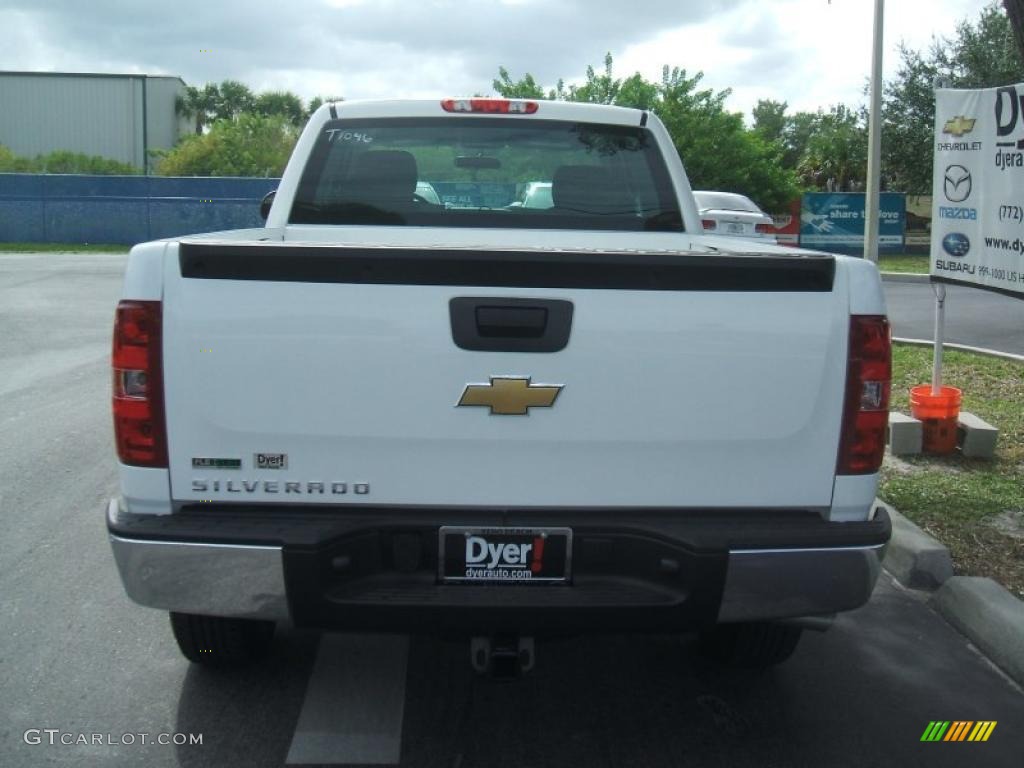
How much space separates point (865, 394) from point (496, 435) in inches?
41.4

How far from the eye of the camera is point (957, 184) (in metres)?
7.25

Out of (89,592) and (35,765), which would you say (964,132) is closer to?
(89,592)

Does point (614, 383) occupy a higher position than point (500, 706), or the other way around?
point (614, 383)

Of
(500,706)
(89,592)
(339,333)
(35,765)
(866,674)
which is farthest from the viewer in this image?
(89,592)

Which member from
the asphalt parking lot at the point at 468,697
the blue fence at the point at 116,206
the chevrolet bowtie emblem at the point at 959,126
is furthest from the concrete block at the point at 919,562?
the blue fence at the point at 116,206

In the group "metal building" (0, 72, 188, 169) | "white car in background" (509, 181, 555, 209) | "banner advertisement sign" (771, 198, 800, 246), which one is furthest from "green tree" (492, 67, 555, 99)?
"metal building" (0, 72, 188, 169)

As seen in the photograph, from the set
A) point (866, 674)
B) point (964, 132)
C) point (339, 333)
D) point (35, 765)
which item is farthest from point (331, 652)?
point (964, 132)

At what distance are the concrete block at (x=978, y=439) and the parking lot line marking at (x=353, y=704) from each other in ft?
14.3

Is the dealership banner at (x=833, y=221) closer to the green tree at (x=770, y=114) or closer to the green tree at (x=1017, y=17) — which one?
the green tree at (x=1017, y=17)

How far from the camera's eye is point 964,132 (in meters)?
7.14

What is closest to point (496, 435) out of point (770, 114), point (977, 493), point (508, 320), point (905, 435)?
point (508, 320)

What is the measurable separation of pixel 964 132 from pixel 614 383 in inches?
198

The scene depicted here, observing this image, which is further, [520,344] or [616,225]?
[616,225]

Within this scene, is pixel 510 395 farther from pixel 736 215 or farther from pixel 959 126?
pixel 736 215
